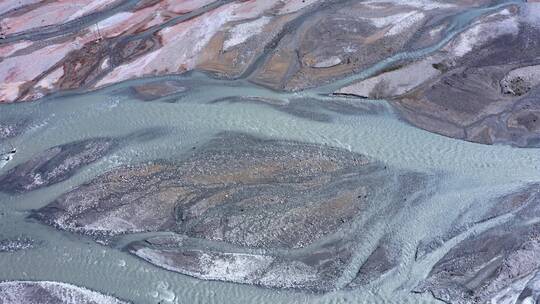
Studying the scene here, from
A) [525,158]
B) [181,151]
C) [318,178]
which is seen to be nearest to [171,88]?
[181,151]

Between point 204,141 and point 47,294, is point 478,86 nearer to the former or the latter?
point 204,141

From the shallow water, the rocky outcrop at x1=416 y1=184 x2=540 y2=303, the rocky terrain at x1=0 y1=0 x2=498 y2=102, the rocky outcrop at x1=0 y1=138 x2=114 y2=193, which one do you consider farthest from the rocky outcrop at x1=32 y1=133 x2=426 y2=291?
the rocky terrain at x1=0 y1=0 x2=498 y2=102

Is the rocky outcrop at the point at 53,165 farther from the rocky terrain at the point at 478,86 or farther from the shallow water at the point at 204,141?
the rocky terrain at the point at 478,86

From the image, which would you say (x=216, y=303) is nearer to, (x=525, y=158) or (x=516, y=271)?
(x=516, y=271)

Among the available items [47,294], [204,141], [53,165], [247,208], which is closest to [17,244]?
[47,294]

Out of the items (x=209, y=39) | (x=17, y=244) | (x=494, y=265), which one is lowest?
(x=494, y=265)

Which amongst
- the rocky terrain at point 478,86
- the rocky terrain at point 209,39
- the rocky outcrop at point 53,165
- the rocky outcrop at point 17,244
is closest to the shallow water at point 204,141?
the rocky outcrop at point 17,244
